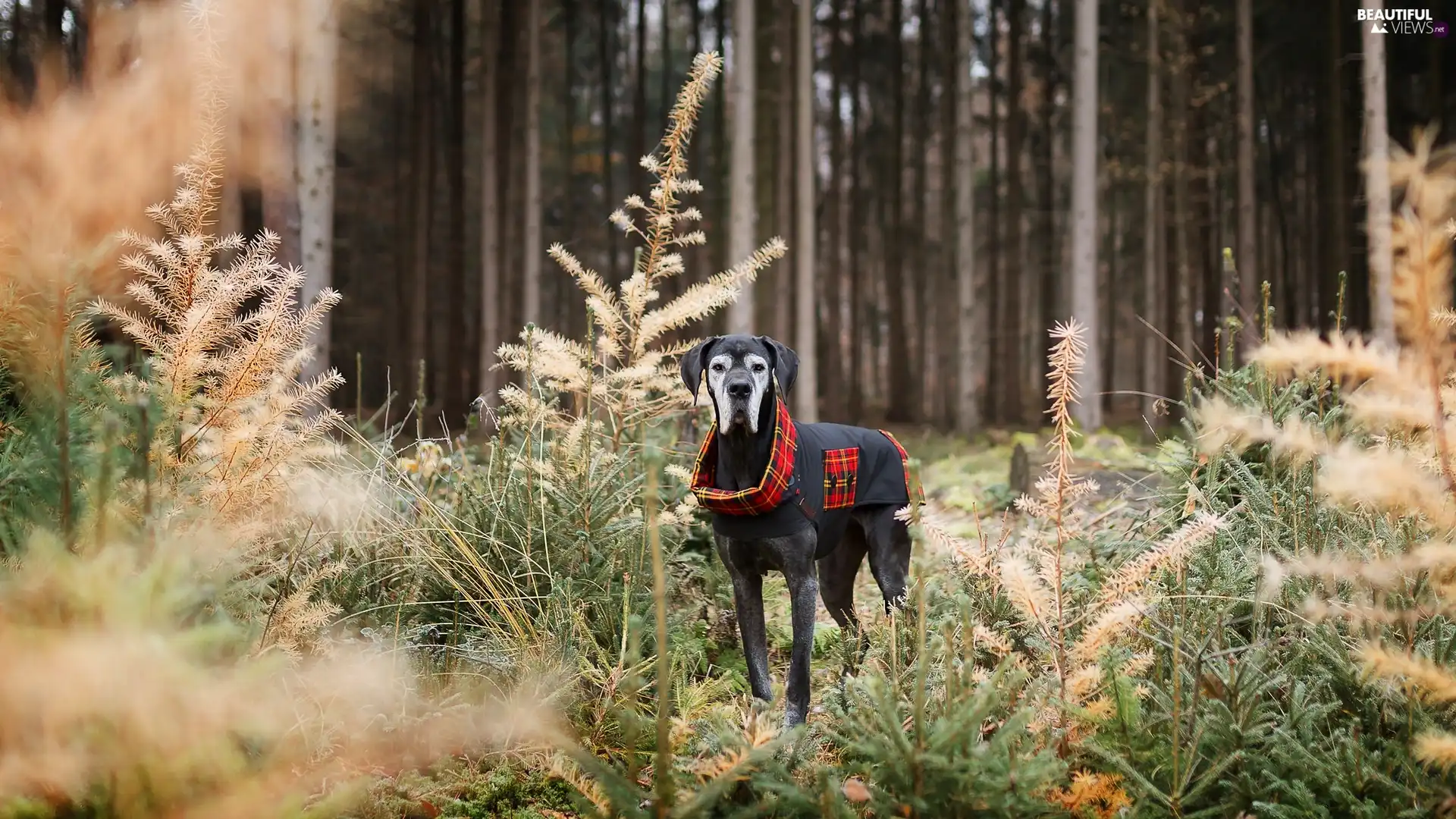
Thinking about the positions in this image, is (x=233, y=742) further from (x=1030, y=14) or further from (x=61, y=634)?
(x=1030, y=14)

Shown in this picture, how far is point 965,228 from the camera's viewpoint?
1778cm

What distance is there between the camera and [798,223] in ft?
51.9

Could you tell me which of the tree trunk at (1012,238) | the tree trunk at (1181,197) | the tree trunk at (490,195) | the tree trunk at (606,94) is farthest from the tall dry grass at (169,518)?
the tree trunk at (606,94)

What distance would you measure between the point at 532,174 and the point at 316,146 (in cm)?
797

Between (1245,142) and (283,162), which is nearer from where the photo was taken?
(283,162)

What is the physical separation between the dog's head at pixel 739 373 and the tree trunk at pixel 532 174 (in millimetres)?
12779

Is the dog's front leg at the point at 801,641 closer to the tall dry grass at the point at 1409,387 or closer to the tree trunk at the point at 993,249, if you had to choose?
the tall dry grass at the point at 1409,387

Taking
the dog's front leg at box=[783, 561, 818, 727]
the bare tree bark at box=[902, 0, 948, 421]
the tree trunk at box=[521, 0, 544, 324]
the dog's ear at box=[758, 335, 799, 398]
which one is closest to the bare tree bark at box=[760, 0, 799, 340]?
the tree trunk at box=[521, 0, 544, 324]

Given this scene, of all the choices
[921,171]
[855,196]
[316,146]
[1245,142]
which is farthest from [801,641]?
[855,196]

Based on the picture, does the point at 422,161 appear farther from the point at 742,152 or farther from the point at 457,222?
the point at 742,152

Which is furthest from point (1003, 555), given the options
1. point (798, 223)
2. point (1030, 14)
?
point (1030, 14)

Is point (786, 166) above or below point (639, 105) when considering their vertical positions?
below

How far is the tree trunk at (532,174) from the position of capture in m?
16.4

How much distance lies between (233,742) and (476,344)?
18425 millimetres
